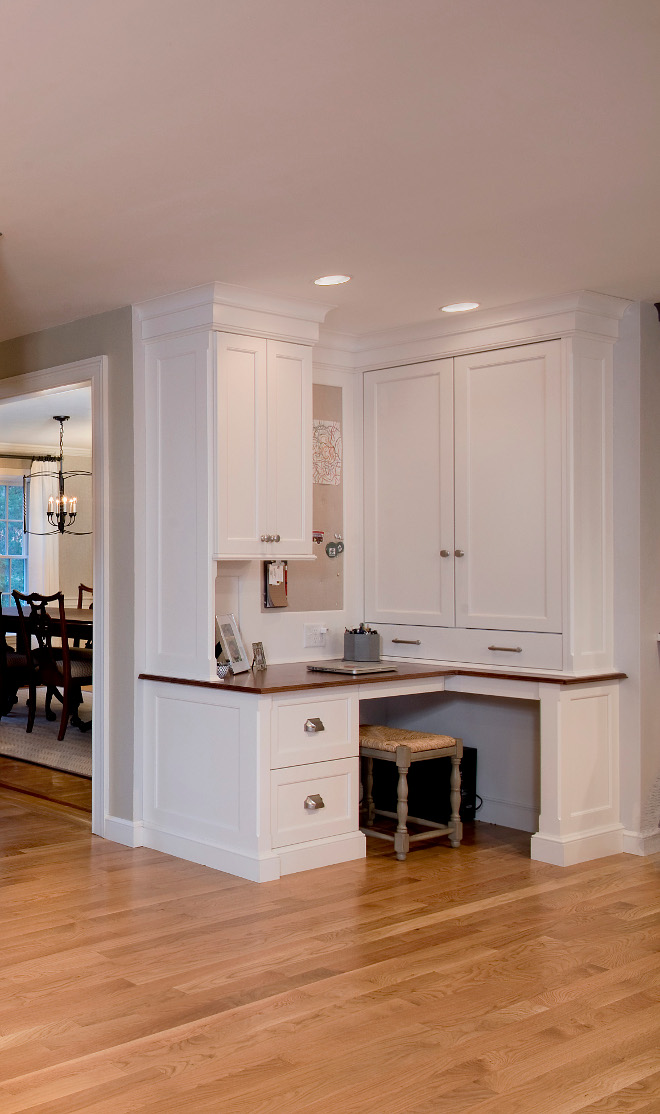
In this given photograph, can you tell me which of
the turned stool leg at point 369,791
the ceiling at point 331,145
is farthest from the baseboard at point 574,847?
the ceiling at point 331,145

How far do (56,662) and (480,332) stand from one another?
4.36 metres

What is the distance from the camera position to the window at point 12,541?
10.6 metres

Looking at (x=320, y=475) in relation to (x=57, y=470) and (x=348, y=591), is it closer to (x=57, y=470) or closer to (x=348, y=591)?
(x=348, y=591)

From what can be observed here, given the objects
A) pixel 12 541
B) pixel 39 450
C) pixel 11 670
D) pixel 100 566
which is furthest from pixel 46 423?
pixel 100 566

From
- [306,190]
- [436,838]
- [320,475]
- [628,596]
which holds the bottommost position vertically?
[436,838]

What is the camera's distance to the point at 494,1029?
2.73 meters

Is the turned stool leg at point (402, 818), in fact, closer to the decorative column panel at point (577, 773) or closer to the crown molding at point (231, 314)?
the decorative column panel at point (577, 773)

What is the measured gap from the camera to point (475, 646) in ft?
15.3

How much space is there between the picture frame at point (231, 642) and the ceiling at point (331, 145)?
55.4 inches

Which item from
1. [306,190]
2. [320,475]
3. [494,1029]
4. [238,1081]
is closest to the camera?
[238,1081]

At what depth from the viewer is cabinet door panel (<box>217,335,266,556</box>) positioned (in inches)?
167

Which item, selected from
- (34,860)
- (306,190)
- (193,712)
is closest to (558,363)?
(306,190)

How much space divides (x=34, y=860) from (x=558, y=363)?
298cm

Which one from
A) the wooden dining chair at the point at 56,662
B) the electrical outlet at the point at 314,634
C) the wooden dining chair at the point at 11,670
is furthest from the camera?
the wooden dining chair at the point at 11,670
